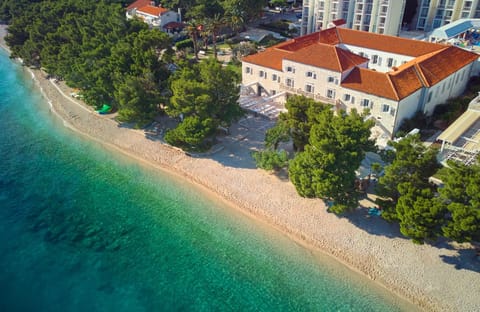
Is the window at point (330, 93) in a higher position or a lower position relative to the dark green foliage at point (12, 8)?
lower

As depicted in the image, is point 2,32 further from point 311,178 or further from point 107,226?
point 311,178

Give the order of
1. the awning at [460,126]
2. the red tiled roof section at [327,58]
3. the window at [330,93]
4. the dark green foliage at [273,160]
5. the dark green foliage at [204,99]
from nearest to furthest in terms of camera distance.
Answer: the awning at [460,126], the dark green foliage at [273,160], the dark green foliage at [204,99], the red tiled roof section at [327,58], the window at [330,93]

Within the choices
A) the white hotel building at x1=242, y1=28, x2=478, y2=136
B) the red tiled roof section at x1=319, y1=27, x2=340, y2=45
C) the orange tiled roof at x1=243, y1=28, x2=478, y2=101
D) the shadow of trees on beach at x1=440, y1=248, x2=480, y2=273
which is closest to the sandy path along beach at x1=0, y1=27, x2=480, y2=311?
the shadow of trees on beach at x1=440, y1=248, x2=480, y2=273

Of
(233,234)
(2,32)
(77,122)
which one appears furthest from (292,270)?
(2,32)

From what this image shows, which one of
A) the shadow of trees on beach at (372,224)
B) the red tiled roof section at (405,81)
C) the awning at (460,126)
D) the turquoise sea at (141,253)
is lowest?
the turquoise sea at (141,253)

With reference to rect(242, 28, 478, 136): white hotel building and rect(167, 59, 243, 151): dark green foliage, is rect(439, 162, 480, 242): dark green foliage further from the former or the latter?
rect(167, 59, 243, 151): dark green foliage

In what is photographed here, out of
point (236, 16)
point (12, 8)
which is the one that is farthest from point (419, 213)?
point (12, 8)

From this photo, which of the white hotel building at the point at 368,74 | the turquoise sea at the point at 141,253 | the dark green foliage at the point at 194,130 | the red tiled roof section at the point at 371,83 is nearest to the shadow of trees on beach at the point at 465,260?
the turquoise sea at the point at 141,253

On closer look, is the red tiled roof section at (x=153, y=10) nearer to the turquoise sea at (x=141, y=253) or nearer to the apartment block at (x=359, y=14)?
the apartment block at (x=359, y=14)
